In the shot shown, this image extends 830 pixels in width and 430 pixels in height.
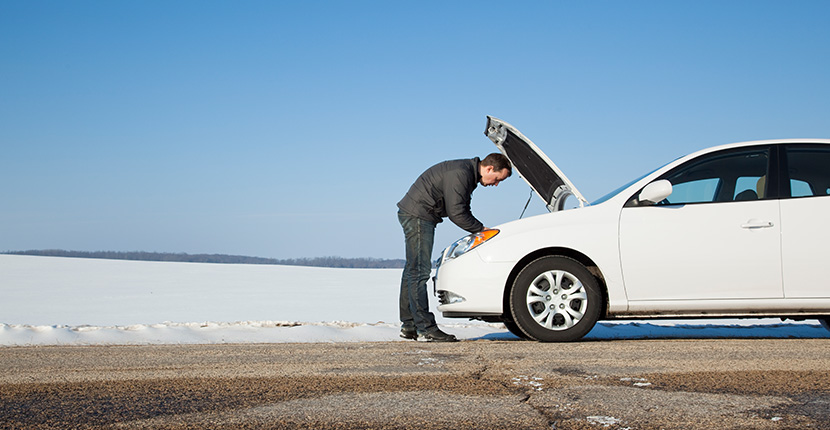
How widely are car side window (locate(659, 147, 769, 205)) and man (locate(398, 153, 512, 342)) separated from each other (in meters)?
1.42

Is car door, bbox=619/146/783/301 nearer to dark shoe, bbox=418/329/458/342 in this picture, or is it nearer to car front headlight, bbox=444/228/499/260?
car front headlight, bbox=444/228/499/260

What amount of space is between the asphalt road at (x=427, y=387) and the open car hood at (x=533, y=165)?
1.76m

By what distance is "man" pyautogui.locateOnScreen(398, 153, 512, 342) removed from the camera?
6.27 metres

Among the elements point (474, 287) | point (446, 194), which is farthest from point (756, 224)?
point (446, 194)

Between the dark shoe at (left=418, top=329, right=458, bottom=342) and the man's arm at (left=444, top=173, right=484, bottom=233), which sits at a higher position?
the man's arm at (left=444, top=173, right=484, bottom=233)

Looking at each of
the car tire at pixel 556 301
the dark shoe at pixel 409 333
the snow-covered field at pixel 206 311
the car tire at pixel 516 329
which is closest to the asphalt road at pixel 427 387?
the car tire at pixel 556 301

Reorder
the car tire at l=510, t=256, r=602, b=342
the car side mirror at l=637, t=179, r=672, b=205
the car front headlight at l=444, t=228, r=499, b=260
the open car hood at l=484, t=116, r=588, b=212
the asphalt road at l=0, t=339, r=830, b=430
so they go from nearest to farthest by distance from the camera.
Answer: the asphalt road at l=0, t=339, r=830, b=430 → the car side mirror at l=637, t=179, r=672, b=205 → the car tire at l=510, t=256, r=602, b=342 → the car front headlight at l=444, t=228, r=499, b=260 → the open car hood at l=484, t=116, r=588, b=212

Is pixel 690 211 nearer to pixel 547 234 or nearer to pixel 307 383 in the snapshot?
pixel 547 234

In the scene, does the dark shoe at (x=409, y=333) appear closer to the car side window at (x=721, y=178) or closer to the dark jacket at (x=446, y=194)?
the dark jacket at (x=446, y=194)

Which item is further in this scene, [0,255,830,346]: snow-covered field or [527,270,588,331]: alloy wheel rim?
[0,255,830,346]: snow-covered field

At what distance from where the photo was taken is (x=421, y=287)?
6523 mm

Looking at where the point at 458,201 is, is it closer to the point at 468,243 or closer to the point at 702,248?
the point at 468,243

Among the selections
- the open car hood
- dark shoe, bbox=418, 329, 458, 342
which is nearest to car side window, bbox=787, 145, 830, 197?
the open car hood

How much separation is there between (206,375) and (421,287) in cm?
278
